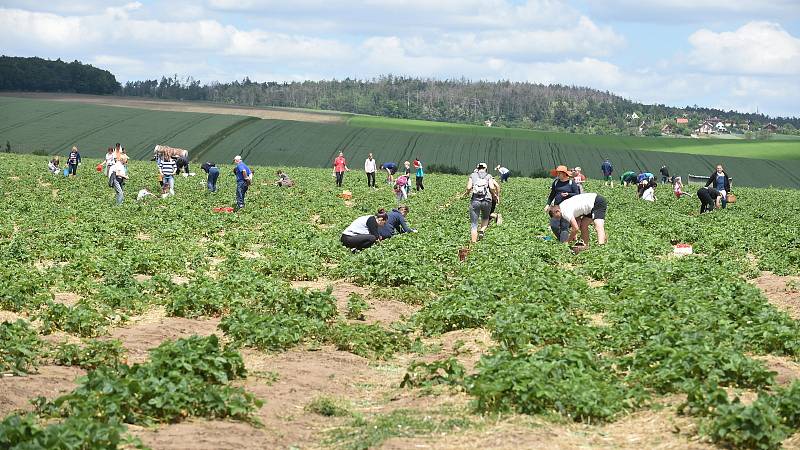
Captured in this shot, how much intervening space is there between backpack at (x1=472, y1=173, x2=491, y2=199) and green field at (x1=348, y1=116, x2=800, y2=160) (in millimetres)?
75737

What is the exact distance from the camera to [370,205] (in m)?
36.6

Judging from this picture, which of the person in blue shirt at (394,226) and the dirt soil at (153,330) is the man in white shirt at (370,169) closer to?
the person in blue shirt at (394,226)

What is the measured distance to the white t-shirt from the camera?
70.9ft

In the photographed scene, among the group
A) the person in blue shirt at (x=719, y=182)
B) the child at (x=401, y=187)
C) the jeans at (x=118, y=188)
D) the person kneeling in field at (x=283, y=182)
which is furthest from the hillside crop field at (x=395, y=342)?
the person kneeling in field at (x=283, y=182)

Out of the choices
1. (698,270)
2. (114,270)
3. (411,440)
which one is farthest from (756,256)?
(411,440)

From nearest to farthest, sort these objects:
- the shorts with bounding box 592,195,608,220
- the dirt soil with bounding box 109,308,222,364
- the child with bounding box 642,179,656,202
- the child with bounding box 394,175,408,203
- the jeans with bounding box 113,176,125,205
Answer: the dirt soil with bounding box 109,308,222,364, the shorts with bounding box 592,195,608,220, the jeans with bounding box 113,176,125,205, the child with bounding box 394,175,408,203, the child with bounding box 642,179,656,202

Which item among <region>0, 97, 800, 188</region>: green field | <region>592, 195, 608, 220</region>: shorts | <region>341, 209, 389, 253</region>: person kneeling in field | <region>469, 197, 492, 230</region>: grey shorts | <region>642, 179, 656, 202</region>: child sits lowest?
<region>0, 97, 800, 188</region>: green field

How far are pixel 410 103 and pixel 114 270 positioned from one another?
16559 centimetres

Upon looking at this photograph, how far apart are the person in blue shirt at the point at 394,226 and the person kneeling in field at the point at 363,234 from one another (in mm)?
506

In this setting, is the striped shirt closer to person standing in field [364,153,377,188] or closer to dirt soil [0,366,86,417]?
person standing in field [364,153,377,188]

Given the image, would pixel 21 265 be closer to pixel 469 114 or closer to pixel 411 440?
pixel 411 440

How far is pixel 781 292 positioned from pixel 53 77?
430 ft

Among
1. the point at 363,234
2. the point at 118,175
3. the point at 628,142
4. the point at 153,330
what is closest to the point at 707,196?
the point at 363,234

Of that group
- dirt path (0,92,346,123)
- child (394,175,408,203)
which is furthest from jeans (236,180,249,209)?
dirt path (0,92,346,123)
